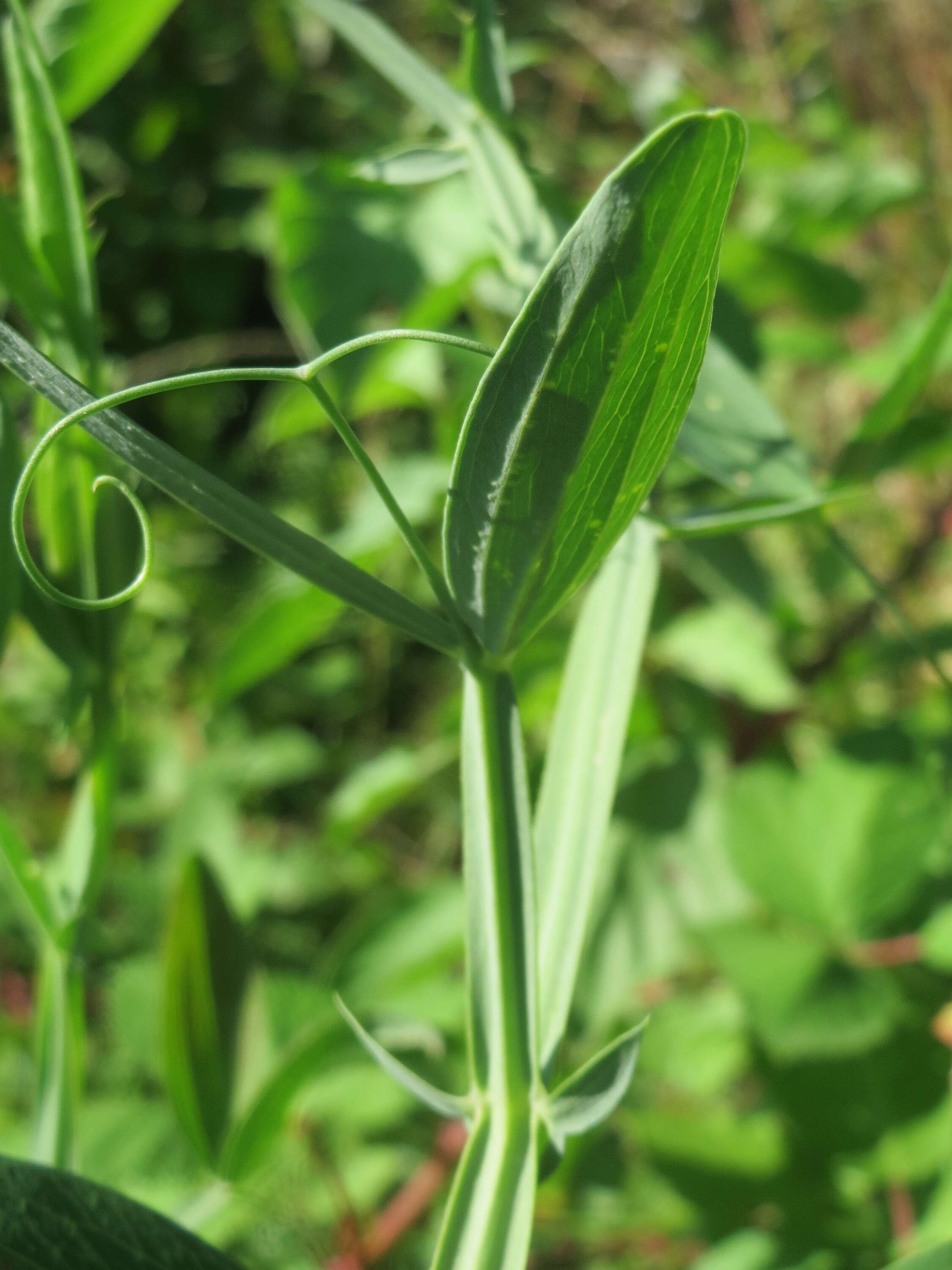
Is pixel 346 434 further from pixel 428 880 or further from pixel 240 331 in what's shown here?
pixel 240 331

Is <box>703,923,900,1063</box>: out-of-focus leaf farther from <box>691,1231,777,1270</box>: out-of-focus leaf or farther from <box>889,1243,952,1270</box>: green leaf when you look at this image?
<box>889,1243,952,1270</box>: green leaf

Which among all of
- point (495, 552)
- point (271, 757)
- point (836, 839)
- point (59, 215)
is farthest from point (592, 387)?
point (271, 757)

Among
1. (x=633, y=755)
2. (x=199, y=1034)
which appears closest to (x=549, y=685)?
(x=633, y=755)

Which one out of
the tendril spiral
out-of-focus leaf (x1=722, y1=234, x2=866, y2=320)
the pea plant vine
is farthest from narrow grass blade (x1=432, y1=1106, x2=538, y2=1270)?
out-of-focus leaf (x1=722, y1=234, x2=866, y2=320)

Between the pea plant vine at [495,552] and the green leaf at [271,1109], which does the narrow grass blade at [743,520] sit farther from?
the green leaf at [271,1109]

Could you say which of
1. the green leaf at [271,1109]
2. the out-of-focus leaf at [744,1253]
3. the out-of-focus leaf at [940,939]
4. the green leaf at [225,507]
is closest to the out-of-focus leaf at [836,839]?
the out-of-focus leaf at [940,939]

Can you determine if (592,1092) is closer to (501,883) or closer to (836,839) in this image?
(501,883)
